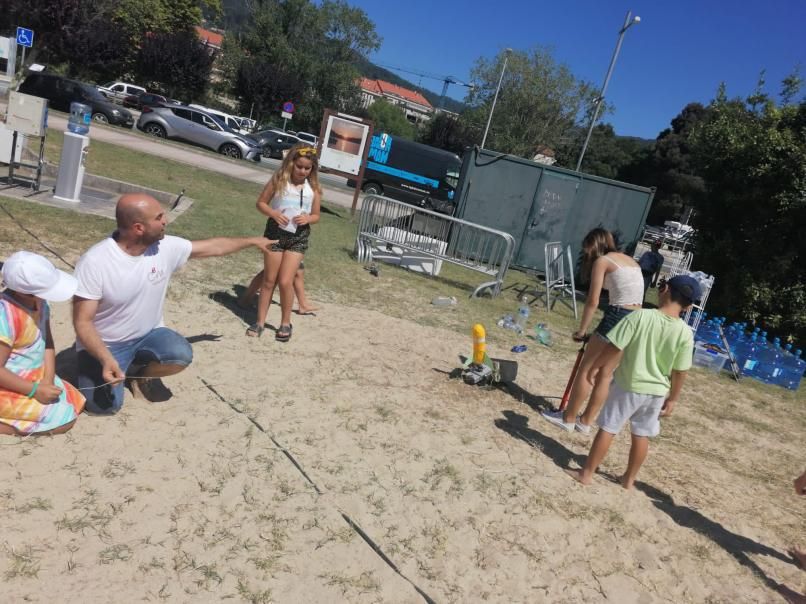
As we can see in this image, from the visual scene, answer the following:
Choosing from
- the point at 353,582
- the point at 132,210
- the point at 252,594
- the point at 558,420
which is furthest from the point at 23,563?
the point at 558,420

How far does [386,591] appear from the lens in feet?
9.07

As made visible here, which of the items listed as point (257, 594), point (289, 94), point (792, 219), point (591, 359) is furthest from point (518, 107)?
point (257, 594)

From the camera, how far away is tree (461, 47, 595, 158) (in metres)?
41.9

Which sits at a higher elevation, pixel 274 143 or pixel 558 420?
pixel 274 143

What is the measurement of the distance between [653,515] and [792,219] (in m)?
9.19

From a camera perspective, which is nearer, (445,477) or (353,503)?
(353,503)

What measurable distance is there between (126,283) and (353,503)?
68.9 inches

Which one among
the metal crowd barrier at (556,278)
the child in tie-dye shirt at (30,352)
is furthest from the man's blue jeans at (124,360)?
the metal crowd barrier at (556,278)

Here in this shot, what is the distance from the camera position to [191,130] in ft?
76.8

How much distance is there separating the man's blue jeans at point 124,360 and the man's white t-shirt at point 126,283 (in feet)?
A: 0.21

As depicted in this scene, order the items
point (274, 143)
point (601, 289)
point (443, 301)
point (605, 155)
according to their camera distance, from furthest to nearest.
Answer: point (605, 155), point (274, 143), point (443, 301), point (601, 289)

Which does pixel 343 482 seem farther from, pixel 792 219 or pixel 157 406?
pixel 792 219

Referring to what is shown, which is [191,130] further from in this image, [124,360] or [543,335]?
[124,360]

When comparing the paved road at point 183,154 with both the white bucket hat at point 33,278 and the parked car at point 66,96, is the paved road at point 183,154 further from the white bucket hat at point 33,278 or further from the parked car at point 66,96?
the white bucket hat at point 33,278
